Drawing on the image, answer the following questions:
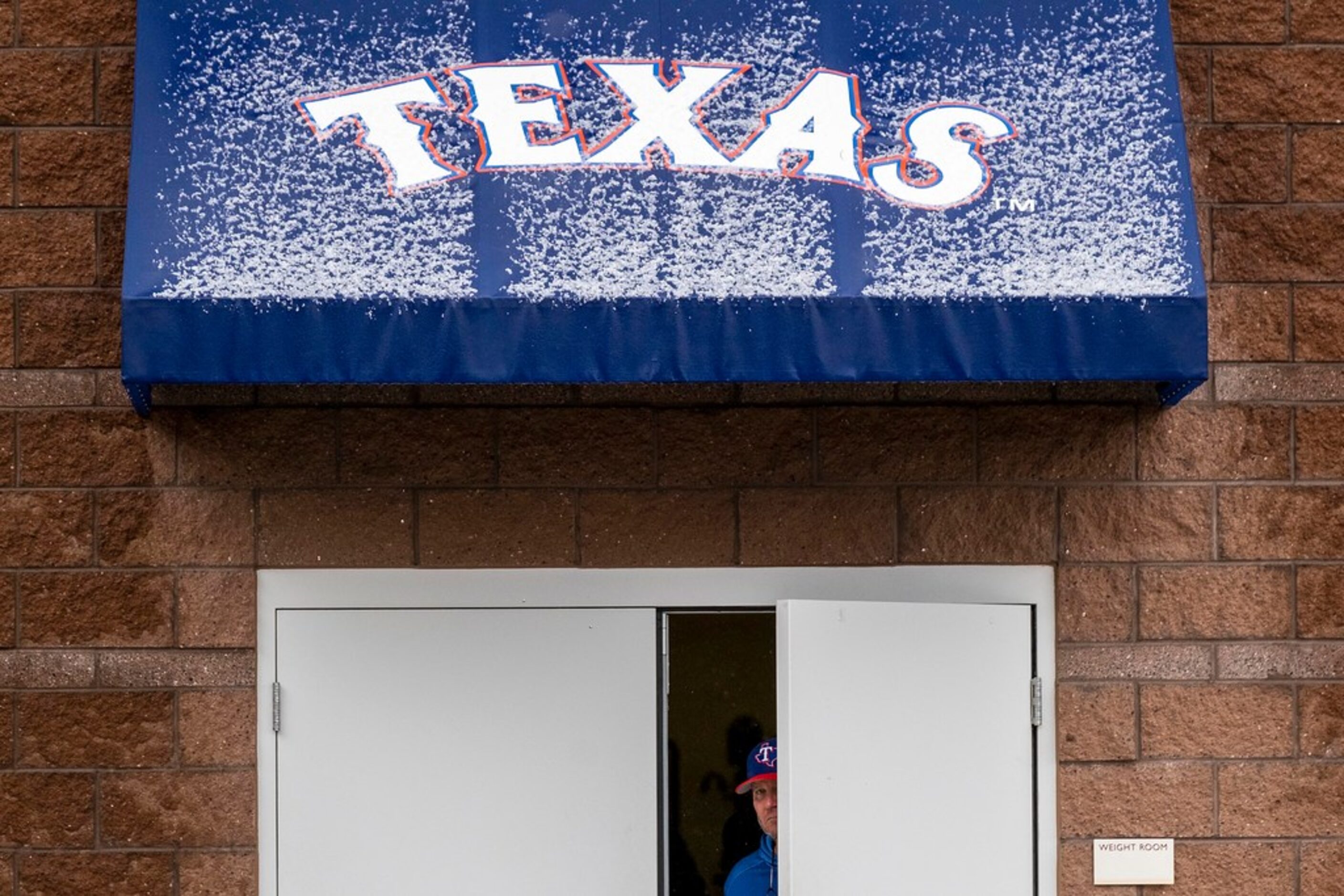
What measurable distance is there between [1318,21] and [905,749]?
2732 millimetres

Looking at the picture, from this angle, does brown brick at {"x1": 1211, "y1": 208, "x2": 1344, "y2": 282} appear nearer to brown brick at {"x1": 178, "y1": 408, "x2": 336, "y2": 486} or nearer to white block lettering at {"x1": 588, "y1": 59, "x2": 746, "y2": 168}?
white block lettering at {"x1": 588, "y1": 59, "x2": 746, "y2": 168}

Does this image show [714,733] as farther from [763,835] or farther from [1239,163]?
[1239,163]

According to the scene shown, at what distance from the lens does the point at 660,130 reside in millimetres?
4770

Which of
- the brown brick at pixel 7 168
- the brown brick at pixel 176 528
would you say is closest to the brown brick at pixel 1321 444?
the brown brick at pixel 176 528

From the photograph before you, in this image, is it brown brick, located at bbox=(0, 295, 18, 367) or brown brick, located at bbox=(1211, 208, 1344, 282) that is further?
brown brick, located at bbox=(1211, 208, 1344, 282)

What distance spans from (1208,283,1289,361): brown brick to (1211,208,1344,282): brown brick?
4 cm

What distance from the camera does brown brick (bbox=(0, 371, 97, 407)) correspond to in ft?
17.0

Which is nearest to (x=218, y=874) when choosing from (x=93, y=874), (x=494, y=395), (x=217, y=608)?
(x=93, y=874)

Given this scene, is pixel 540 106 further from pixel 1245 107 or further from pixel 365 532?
pixel 1245 107

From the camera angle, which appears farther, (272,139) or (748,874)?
(748,874)

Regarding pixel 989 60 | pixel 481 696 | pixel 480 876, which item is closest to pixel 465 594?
pixel 481 696

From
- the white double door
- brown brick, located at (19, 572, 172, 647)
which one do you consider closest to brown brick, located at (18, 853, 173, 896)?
the white double door

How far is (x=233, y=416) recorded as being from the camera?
5.17 meters

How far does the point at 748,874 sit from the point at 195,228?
267 cm
